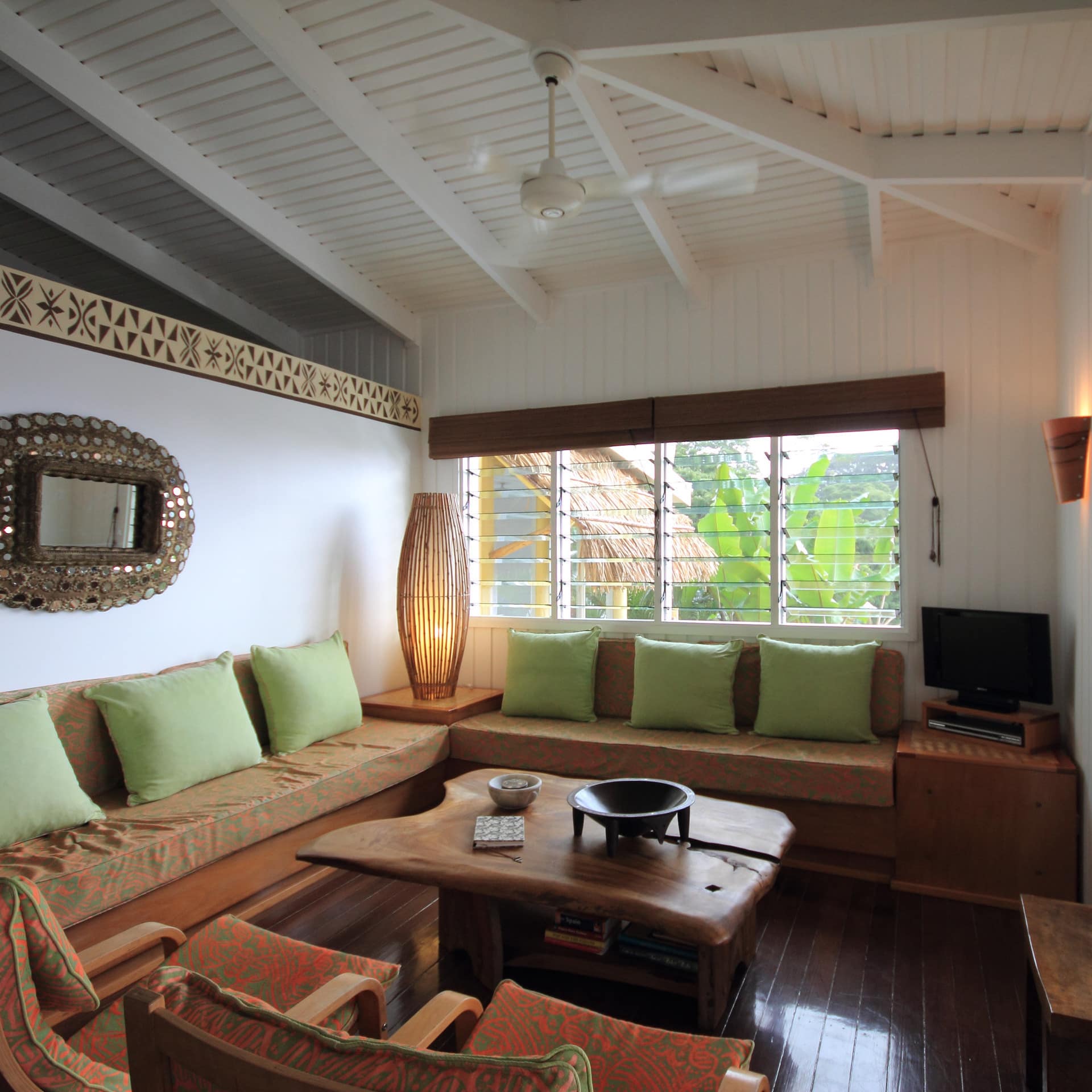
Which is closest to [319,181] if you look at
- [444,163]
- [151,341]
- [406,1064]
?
[444,163]

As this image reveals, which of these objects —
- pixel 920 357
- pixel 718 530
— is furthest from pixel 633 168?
pixel 718 530

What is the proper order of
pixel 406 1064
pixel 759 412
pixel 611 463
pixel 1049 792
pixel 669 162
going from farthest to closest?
pixel 611 463 < pixel 759 412 < pixel 669 162 < pixel 1049 792 < pixel 406 1064

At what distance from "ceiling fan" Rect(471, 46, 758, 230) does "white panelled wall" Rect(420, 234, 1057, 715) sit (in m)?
1.95

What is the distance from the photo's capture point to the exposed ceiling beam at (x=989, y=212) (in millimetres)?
3521

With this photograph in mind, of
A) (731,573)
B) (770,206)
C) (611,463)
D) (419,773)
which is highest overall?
(770,206)

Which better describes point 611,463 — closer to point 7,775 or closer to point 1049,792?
point 1049,792

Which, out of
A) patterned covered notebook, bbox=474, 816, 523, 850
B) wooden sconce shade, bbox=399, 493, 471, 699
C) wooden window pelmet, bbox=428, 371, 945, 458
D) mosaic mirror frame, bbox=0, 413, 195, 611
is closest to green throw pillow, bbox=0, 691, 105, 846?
mosaic mirror frame, bbox=0, 413, 195, 611

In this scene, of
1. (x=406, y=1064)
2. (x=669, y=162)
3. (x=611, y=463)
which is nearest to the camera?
(x=406, y=1064)

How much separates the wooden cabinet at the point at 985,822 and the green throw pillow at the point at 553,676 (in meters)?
1.70

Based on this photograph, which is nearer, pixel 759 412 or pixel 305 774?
pixel 305 774

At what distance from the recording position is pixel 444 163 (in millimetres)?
3963

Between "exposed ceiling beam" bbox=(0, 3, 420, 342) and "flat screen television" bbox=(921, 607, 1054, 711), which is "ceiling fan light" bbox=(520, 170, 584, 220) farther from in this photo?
"flat screen television" bbox=(921, 607, 1054, 711)

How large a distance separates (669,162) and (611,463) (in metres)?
1.78

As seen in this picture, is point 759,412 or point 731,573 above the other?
point 759,412
